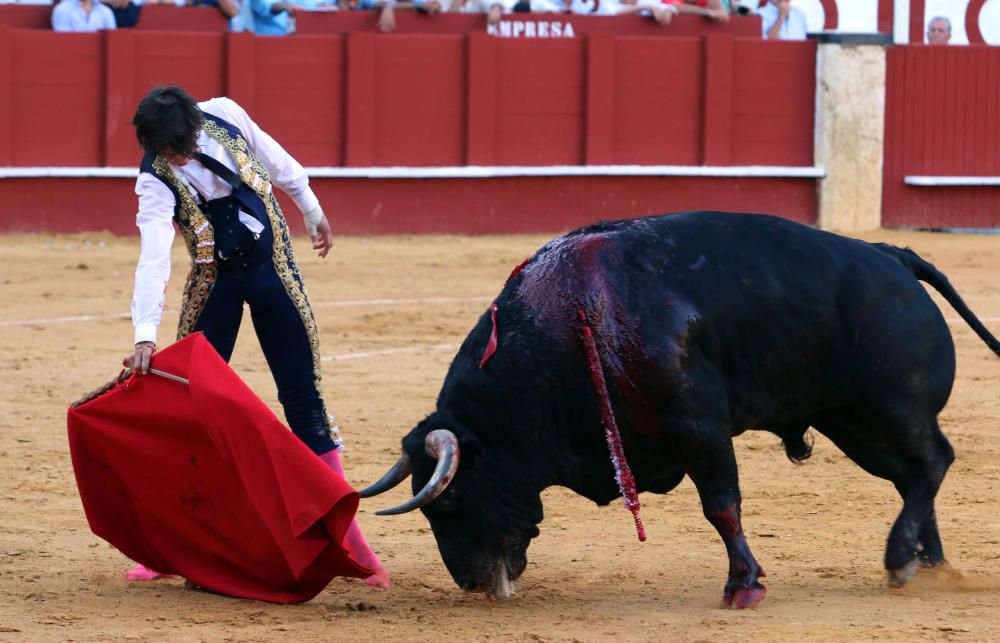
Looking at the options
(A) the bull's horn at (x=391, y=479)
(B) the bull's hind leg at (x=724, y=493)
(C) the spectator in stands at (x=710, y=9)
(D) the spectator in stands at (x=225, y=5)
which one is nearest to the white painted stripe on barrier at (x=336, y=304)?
(D) the spectator in stands at (x=225, y=5)

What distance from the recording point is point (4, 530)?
428cm

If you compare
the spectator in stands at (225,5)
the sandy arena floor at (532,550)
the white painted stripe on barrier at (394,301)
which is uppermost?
the spectator in stands at (225,5)

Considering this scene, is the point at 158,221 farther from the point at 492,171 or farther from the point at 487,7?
the point at 487,7

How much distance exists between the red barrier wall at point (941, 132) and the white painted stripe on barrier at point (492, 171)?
72cm

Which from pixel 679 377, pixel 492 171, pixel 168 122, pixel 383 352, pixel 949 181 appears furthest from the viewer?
pixel 949 181

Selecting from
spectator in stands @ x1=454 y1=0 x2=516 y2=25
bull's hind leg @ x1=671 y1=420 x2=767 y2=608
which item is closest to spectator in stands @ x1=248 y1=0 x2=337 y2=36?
spectator in stands @ x1=454 y1=0 x2=516 y2=25

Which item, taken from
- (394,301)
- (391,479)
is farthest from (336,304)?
(391,479)

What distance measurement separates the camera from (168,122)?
11.5 ft

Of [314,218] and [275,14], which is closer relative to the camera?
[314,218]

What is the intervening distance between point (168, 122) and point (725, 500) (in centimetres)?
144

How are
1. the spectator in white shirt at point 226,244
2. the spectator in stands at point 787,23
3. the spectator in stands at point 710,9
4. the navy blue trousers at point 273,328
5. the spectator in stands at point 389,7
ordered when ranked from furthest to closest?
the spectator in stands at point 787,23
the spectator in stands at point 710,9
the spectator in stands at point 389,7
the navy blue trousers at point 273,328
the spectator in white shirt at point 226,244

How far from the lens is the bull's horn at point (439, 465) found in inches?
133

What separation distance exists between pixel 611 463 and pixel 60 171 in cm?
822

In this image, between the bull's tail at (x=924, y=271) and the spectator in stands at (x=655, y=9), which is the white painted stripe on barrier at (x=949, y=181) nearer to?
the spectator in stands at (x=655, y=9)
